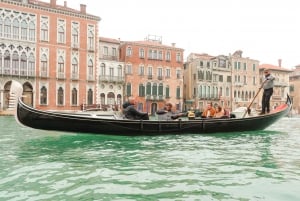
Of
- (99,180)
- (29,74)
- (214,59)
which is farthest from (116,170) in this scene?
(214,59)

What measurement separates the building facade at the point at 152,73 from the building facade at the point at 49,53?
12.8 ft

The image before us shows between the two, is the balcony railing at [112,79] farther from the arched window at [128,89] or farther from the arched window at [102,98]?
the arched window at [102,98]

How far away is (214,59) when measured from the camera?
3734 centimetres

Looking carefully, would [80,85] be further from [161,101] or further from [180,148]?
[180,148]

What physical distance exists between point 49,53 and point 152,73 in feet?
34.1

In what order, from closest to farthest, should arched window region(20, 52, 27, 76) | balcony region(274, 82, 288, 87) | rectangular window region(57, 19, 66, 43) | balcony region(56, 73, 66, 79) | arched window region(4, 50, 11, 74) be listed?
1. arched window region(4, 50, 11, 74)
2. arched window region(20, 52, 27, 76)
3. balcony region(56, 73, 66, 79)
4. rectangular window region(57, 19, 66, 43)
5. balcony region(274, 82, 288, 87)

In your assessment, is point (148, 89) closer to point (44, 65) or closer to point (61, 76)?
point (61, 76)

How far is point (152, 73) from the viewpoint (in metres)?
33.1

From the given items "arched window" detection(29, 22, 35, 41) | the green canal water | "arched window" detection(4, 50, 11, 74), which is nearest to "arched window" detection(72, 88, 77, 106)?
"arched window" detection(29, 22, 35, 41)

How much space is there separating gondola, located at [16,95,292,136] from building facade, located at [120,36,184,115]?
21636 millimetres

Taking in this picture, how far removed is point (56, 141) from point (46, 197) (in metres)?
4.71

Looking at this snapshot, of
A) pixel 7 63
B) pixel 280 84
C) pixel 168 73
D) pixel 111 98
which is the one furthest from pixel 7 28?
pixel 280 84

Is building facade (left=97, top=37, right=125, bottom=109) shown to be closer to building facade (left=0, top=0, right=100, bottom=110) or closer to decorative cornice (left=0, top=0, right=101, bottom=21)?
building facade (left=0, top=0, right=100, bottom=110)

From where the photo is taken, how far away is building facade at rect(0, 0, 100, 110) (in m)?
25.2
